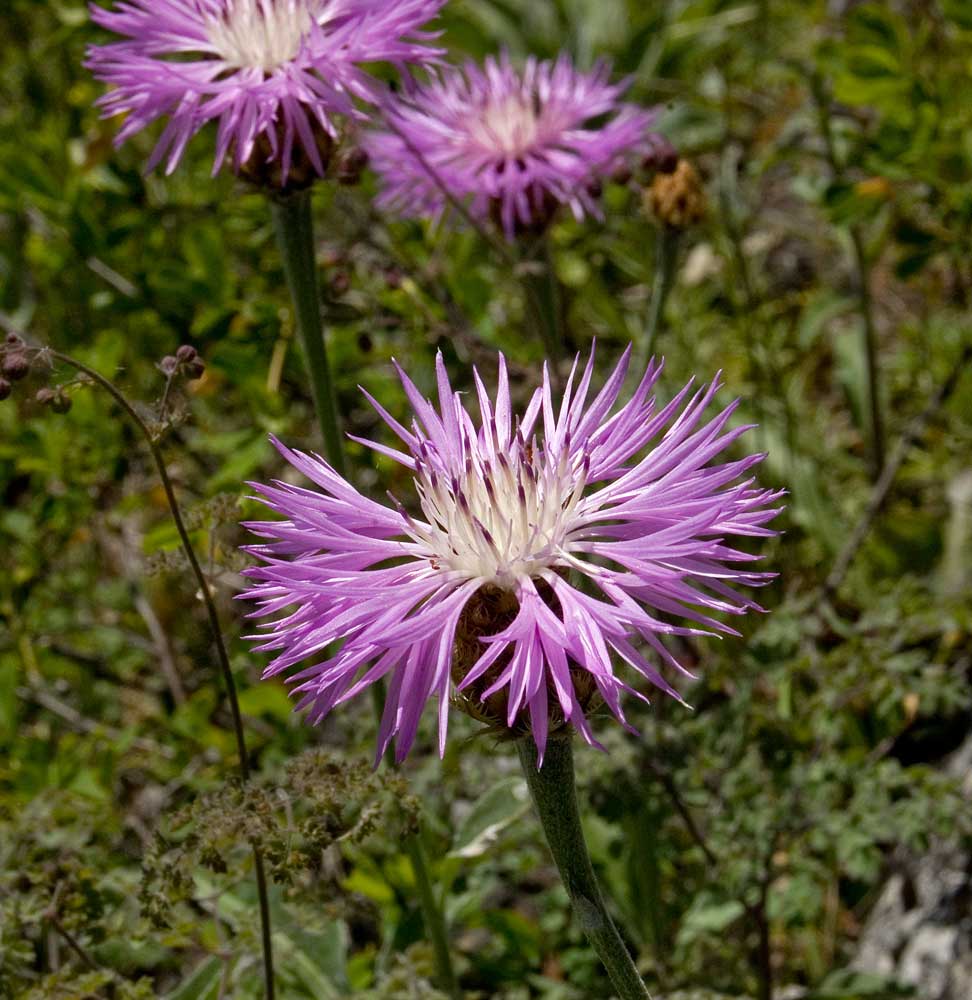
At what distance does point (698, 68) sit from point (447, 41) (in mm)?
1157

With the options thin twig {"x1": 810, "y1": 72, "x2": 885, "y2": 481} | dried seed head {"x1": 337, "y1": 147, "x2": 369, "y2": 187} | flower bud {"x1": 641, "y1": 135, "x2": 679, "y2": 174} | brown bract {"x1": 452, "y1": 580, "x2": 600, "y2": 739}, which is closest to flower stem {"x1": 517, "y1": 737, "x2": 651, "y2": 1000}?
brown bract {"x1": 452, "y1": 580, "x2": 600, "y2": 739}

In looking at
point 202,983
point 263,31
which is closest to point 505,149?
point 263,31

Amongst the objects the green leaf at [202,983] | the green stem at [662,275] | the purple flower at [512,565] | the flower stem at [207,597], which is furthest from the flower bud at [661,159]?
the green leaf at [202,983]

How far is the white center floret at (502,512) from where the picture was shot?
1.57 meters

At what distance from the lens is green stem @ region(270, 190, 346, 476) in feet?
7.44

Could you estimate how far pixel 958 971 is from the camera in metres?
2.53

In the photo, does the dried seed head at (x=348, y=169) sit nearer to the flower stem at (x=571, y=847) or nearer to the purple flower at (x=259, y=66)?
the purple flower at (x=259, y=66)

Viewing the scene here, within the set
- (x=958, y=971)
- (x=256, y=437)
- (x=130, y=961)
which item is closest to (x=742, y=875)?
(x=958, y=971)

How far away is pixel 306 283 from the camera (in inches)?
89.6

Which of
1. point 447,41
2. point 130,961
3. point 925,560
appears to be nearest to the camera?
point 130,961

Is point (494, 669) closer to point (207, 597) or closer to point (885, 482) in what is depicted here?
point (207, 597)

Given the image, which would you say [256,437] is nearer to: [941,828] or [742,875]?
[742,875]

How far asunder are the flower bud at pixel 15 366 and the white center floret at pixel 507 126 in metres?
1.53

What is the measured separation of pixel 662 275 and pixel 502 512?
4.51 feet
